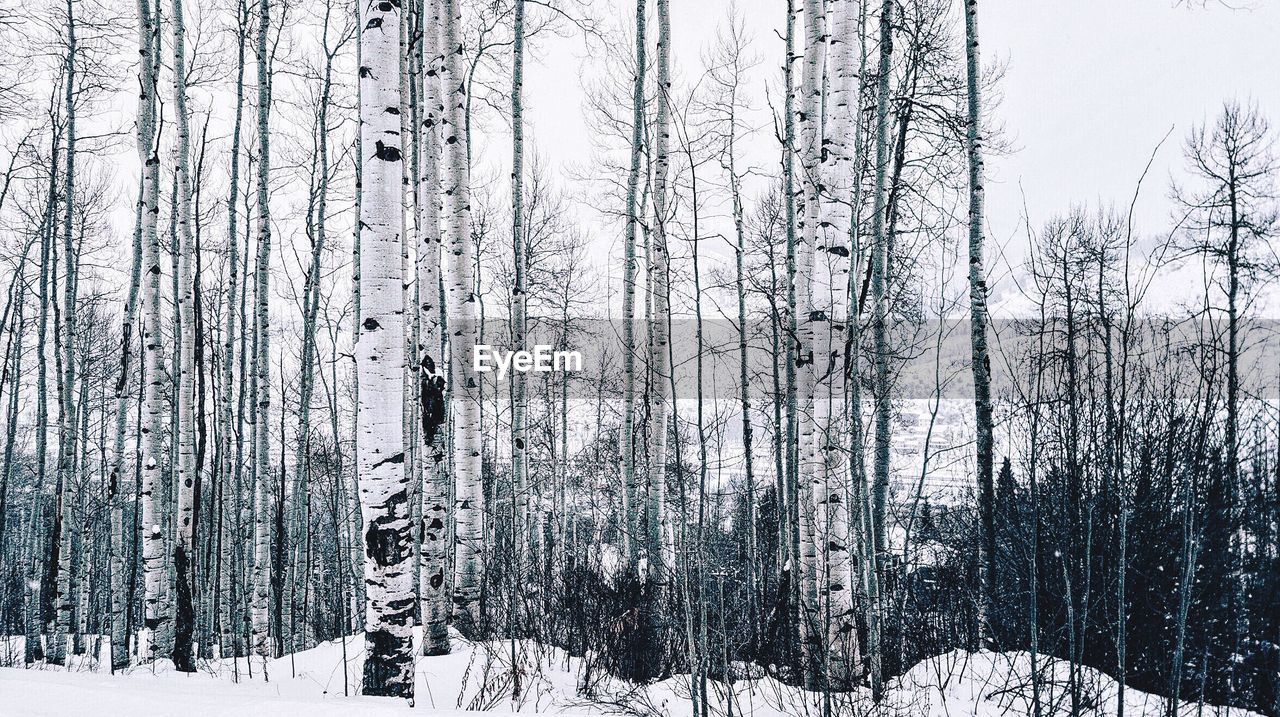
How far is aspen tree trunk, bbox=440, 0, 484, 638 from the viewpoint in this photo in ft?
18.5

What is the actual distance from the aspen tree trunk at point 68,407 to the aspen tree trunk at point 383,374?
22.8 feet

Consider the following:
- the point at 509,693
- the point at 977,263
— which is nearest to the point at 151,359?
the point at 509,693

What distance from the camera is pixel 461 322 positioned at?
5641 millimetres

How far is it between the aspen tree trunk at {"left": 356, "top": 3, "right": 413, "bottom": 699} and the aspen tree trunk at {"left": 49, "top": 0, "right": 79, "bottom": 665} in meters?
6.95

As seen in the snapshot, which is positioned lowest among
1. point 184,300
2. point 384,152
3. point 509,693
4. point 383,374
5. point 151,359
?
point 509,693

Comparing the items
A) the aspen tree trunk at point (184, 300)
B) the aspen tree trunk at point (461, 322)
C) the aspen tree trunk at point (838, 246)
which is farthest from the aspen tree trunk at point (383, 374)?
the aspen tree trunk at point (184, 300)

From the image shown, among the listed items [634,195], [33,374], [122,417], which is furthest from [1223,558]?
[33,374]

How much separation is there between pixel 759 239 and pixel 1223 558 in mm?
9250

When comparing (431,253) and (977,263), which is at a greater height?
(977,263)

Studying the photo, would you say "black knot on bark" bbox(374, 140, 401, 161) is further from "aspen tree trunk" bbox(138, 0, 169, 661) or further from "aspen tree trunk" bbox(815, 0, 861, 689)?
"aspen tree trunk" bbox(138, 0, 169, 661)

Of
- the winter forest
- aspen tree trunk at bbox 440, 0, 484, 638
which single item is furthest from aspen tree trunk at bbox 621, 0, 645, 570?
aspen tree trunk at bbox 440, 0, 484, 638

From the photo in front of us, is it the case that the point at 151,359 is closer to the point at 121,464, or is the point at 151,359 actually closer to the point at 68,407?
the point at 121,464

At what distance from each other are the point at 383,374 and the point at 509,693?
2.29m

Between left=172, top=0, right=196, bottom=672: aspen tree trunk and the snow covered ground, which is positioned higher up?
left=172, top=0, right=196, bottom=672: aspen tree trunk
